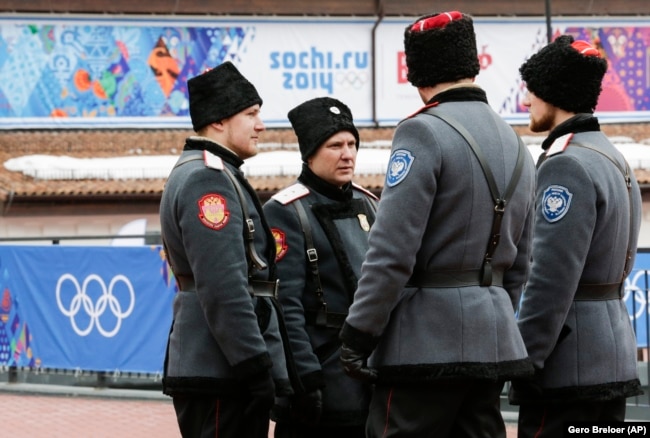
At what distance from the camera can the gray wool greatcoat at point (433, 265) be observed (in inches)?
175

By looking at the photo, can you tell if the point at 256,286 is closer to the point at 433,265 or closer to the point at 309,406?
the point at 309,406

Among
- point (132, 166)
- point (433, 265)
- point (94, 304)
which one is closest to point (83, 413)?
point (94, 304)

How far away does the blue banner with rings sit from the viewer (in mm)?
12016

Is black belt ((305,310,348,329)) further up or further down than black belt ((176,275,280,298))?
further down

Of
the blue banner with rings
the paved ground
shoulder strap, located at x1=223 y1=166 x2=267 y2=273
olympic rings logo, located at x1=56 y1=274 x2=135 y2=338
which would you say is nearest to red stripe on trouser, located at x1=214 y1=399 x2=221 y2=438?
shoulder strap, located at x1=223 y1=166 x2=267 y2=273

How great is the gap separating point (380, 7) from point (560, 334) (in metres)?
22.7

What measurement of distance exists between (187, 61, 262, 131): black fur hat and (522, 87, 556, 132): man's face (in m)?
1.15

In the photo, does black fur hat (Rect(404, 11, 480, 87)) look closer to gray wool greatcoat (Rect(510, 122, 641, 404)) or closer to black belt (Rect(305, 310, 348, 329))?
gray wool greatcoat (Rect(510, 122, 641, 404))

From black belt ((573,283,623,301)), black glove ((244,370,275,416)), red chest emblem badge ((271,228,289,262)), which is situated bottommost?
black glove ((244,370,275,416))

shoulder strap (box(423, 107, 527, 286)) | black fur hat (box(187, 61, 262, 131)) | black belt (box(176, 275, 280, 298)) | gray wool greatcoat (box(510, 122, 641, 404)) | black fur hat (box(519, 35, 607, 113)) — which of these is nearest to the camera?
shoulder strap (box(423, 107, 527, 286))

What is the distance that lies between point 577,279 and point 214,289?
55.8 inches

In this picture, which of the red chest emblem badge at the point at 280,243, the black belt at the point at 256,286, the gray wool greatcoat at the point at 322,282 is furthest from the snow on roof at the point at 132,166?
the black belt at the point at 256,286

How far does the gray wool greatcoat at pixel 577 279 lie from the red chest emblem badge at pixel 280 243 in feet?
3.82

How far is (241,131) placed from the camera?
218 inches
